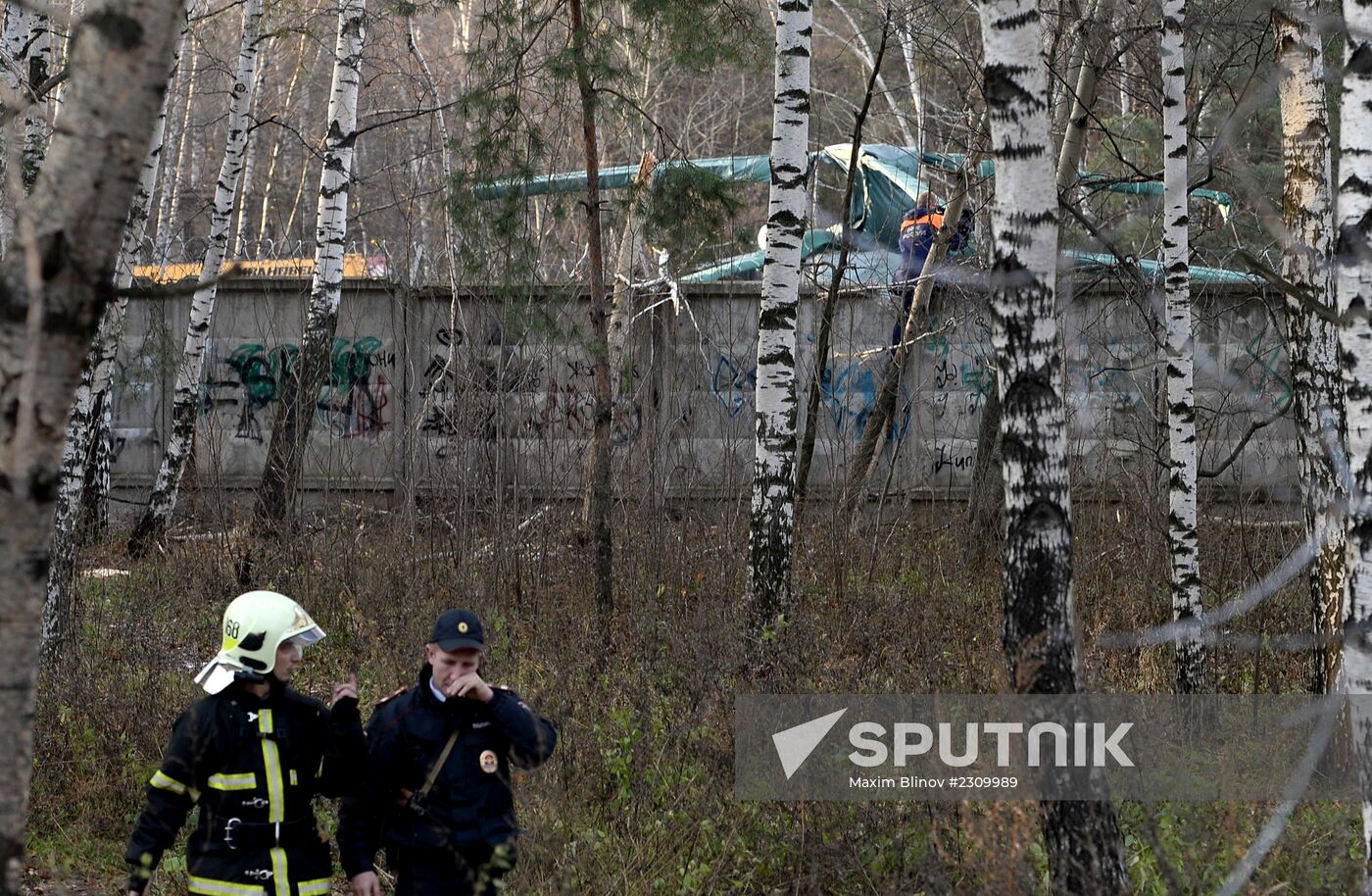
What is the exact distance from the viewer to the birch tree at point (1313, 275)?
658 cm

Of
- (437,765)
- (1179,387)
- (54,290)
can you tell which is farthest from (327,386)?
(54,290)

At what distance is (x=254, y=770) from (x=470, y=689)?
0.67m

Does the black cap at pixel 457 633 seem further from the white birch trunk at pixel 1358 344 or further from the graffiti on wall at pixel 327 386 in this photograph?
the graffiti on wall at pixel 327 386

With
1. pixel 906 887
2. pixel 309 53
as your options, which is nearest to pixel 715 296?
pixel 906 887

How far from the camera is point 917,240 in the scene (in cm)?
1276

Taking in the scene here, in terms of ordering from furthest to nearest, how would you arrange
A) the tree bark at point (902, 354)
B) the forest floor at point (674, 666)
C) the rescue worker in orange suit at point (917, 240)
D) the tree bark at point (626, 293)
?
the rescue worker in orange suit at point (917, 240)
the tree bark at point (902, 354)
the tree bark at point (626, 293)
the forest floor at point (674, 666)

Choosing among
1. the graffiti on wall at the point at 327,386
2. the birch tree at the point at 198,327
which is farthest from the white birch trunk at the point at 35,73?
the graffiti on wall at the point at 327,386

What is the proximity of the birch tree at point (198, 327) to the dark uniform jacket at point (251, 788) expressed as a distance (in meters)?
8.25

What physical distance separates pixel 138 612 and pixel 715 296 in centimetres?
661

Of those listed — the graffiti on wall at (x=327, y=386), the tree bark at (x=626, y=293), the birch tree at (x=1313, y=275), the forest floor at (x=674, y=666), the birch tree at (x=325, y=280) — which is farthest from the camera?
the graffiti on wall at (x=327, y=386)

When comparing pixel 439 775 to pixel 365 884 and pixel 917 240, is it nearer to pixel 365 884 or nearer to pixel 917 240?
pixel 365 884

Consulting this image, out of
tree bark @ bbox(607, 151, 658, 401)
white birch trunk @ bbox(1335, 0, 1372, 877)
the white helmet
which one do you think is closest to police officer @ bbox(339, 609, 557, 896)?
the white helmet

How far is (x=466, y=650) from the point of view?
161 inches

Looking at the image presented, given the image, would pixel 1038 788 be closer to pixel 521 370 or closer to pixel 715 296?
pixel 521 370
